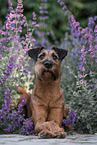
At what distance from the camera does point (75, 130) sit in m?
4.19

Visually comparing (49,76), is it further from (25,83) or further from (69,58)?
(69,58)

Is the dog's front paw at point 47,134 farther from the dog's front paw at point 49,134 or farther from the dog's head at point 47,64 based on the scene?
the dog's head at point 47,64

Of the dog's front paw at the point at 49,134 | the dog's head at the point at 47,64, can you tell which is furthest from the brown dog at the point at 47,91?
the dog's front paw at the point at 49,134

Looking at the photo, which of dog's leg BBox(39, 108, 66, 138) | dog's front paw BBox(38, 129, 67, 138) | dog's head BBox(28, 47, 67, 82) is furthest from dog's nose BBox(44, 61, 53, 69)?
dog's front paw BBox(38, 129, 67, 138)

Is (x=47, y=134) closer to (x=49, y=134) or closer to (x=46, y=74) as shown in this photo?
(x=49, y=134)

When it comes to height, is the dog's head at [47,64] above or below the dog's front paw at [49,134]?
above

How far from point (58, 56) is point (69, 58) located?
8.01ft

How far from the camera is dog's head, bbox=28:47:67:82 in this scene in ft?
11.5

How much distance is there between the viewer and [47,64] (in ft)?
11.4

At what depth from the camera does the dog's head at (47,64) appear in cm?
351

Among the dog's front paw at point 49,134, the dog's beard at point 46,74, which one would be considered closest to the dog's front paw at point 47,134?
A: the dog's front paw at point 49,134

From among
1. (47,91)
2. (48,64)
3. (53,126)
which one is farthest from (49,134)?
(48,64)

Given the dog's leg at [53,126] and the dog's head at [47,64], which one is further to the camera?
the dog's head at [47,64]

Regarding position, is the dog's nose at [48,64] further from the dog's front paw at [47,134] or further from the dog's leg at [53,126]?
the dog's front paw at [47,134]
